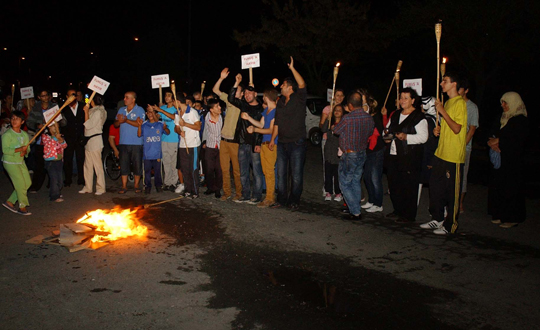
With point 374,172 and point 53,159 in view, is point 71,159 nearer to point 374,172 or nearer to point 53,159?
point 53,159

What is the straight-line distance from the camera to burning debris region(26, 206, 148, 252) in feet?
21.1

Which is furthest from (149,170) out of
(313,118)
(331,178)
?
(313,118)

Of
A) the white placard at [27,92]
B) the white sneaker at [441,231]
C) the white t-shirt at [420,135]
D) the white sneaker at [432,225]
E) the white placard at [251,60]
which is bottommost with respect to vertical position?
the white sneaker at [441,231]

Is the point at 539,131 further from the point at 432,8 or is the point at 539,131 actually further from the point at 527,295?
the point at 527,295

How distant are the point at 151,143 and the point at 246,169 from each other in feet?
7.15

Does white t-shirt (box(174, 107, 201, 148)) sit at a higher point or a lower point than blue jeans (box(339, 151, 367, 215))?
higher

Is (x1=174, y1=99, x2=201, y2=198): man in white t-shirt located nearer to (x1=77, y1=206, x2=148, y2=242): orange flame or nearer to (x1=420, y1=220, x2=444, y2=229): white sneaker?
(x1=77, y1=206, x2=148, y2=242): orange flame

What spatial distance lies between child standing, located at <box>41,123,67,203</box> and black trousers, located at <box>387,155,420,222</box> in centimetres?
611

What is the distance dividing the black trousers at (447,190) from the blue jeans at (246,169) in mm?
3292

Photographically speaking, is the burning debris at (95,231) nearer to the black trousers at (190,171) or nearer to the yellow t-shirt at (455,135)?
the black trousers at (190,171)

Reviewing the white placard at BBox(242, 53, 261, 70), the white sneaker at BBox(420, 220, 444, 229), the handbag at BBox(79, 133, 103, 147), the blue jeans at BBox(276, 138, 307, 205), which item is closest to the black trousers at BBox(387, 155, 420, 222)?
the white sneaker at BBox(420, 220, 444, 229)

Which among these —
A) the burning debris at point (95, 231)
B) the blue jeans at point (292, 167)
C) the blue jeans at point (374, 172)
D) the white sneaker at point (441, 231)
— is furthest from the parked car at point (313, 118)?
the burning debris at point (95, 231)

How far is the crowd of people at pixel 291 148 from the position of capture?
7.66 meters

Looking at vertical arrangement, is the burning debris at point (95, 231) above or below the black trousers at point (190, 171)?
below
